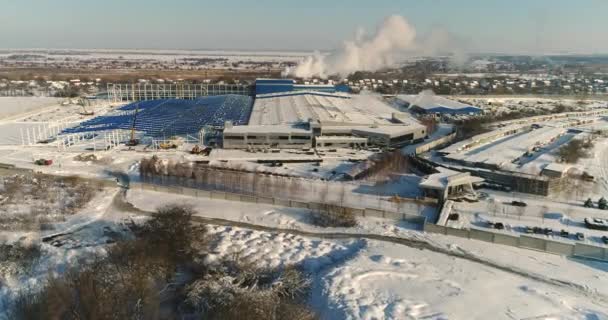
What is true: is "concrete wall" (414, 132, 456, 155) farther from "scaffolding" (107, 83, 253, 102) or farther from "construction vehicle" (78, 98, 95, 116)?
"construction vehicle" (78, 98, 95, 116)

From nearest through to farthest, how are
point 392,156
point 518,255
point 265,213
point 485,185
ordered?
point 518,255 < point 265,213 < point 485,185 < point 392,156

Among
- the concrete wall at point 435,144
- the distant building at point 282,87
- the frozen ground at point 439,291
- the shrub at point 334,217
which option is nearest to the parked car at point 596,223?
the frozen ground at point 439,291

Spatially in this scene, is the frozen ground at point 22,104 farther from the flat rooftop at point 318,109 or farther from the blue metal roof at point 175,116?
the flat rooftop at point 318,109

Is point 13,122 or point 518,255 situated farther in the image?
point 13,122

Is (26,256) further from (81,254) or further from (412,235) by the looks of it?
(412,235)

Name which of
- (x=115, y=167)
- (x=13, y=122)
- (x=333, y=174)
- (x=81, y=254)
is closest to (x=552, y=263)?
(x=333, y=174)

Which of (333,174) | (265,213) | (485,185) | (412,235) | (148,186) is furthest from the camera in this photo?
(333,174)

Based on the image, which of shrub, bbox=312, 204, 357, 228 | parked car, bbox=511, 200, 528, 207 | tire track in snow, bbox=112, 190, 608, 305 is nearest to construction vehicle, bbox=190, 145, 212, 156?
tire track in snow, bbox=112, 190, 608, 305
